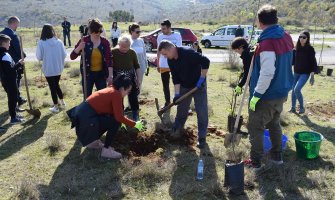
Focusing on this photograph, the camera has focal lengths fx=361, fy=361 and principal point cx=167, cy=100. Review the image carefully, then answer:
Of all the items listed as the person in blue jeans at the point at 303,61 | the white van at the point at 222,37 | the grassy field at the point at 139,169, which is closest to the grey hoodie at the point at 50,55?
the grassy field at the point at 139,169

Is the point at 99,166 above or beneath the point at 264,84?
beneath

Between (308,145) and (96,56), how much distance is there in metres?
3.53

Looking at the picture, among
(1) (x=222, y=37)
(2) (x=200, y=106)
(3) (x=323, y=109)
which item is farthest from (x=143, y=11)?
(2) (x=200, y=106)

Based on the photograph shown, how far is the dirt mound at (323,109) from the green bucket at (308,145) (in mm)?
2451

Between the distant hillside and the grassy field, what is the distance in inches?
1477

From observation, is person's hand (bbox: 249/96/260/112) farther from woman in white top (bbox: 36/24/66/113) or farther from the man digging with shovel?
woman in white top (bbox: 36/24/66/113)

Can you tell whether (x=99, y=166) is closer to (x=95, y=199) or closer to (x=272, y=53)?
(x=95, y=199)

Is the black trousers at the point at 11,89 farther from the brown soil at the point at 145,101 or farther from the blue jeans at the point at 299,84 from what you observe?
the blue jeans at the point at 299,84

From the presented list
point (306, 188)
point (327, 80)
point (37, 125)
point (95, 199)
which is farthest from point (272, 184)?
point (327, 80)

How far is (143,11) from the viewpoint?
10519 centimetres

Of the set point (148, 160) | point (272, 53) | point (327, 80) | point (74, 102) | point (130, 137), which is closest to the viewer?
point (272, 53)

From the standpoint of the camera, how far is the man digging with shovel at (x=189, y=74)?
5.09m

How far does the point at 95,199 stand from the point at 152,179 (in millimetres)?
794

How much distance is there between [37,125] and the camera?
675cm
